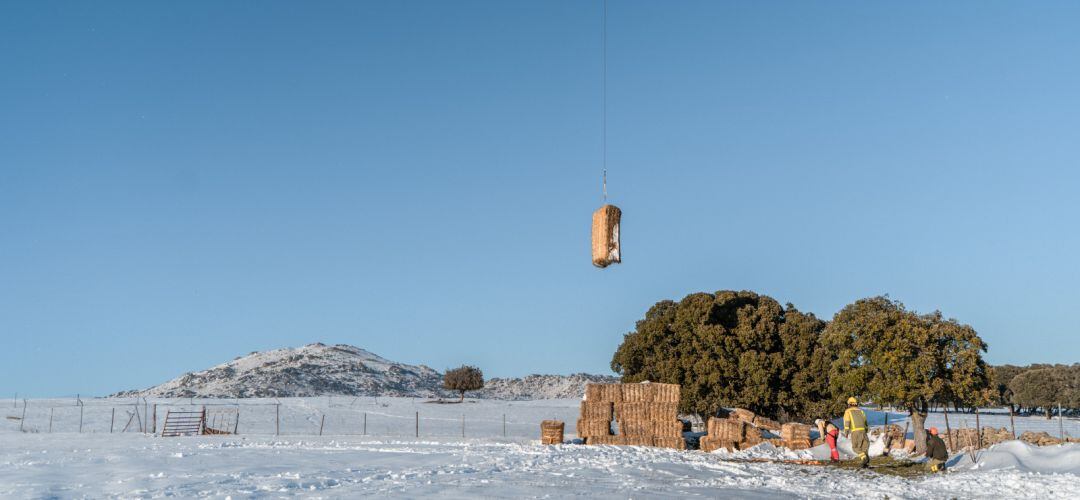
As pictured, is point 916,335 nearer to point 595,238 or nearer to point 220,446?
point 595,238

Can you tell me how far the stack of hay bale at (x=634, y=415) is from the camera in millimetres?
33688

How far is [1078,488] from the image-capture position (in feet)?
57.6

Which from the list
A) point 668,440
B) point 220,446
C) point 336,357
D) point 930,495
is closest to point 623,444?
point 668,440

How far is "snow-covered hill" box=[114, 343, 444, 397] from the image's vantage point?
113 meters

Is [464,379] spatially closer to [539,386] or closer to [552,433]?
[539,386]

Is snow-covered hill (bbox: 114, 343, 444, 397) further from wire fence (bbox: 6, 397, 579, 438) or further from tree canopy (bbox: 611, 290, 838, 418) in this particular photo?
tree canopy (bbox: 611, 290, 838, 418)

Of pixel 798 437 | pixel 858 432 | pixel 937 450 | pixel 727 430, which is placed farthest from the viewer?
pixel 727 430

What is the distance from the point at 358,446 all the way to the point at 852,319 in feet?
65.9

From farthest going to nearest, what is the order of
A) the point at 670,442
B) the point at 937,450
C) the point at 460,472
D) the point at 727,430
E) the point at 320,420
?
the point at 320,420, the point at 670,442, the point at 727,430, the point at 937,450, the point at 460,472

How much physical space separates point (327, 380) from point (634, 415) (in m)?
94.6

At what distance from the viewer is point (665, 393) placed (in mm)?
34062

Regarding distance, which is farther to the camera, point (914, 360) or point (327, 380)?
point (327, 380)

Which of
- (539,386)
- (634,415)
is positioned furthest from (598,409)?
(539,386)

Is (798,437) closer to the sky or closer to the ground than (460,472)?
closer to the sky
